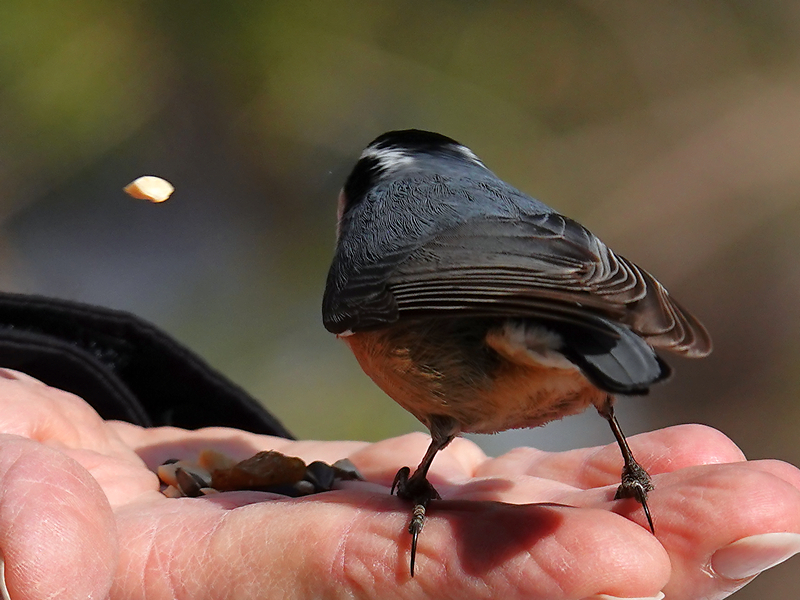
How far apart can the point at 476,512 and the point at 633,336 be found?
1.01ft

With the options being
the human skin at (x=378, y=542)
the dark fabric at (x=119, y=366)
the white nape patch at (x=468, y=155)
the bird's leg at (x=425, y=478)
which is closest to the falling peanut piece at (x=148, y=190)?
the dark fabric at (x=119, y=366)

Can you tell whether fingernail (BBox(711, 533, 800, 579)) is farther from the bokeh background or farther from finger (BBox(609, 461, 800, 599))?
the bokeh background

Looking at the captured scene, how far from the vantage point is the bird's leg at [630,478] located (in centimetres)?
106

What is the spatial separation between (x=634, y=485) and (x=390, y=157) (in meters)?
0.80

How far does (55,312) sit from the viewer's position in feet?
5.76

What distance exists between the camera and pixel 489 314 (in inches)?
37.3

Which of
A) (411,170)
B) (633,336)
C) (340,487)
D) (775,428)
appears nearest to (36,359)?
(340,487)

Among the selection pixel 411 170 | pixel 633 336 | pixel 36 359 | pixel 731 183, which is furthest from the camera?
pixel 731 183

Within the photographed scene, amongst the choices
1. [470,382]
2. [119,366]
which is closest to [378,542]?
[470,382]

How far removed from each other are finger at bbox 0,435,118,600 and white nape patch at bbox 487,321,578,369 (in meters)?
0.57

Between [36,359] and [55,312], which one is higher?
[55,312]

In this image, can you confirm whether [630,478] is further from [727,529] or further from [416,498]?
[416,498]

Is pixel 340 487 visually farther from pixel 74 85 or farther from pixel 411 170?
pixel 74 85

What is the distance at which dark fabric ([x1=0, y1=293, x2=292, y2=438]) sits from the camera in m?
1.68
